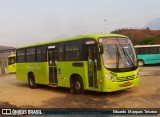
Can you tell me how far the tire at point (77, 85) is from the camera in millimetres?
14570

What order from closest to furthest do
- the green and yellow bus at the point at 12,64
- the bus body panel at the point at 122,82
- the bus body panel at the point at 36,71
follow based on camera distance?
the bus body panel at the point at 122,82
the bus body panel at the point at 36,71
the green and yellow bus at the point at 12,64

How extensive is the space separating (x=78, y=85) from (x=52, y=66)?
2.89 metres

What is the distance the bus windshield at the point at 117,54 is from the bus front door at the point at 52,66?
13.4 ft

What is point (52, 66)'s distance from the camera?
55.9 ft

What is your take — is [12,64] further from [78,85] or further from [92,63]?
[92,63]

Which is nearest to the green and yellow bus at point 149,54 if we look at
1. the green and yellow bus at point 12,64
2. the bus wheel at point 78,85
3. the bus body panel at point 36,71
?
the green and yellow bus at point 12,64

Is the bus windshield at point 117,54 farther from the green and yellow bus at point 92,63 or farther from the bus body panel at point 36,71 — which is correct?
the bus body panel at point 36,71

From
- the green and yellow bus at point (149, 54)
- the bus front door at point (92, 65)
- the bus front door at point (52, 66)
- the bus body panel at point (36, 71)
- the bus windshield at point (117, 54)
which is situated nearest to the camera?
the bus windshield at point (117, 54)

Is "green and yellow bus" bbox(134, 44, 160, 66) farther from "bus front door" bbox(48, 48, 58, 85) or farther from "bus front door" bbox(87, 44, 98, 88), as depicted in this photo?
"bus front door" bbox(87, 44, 98, 88)

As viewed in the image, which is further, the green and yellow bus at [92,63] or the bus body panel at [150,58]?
the bus body panel at [150,58]

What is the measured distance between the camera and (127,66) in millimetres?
13609

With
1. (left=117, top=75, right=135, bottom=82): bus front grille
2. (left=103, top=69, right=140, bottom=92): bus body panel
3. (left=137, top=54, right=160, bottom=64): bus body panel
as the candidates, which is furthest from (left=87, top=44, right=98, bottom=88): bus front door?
(left=137, top=54, right=160, bottom=64): bus body panel

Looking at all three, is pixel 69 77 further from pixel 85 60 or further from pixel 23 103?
pixel 23 103

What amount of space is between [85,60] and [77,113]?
168 inches
